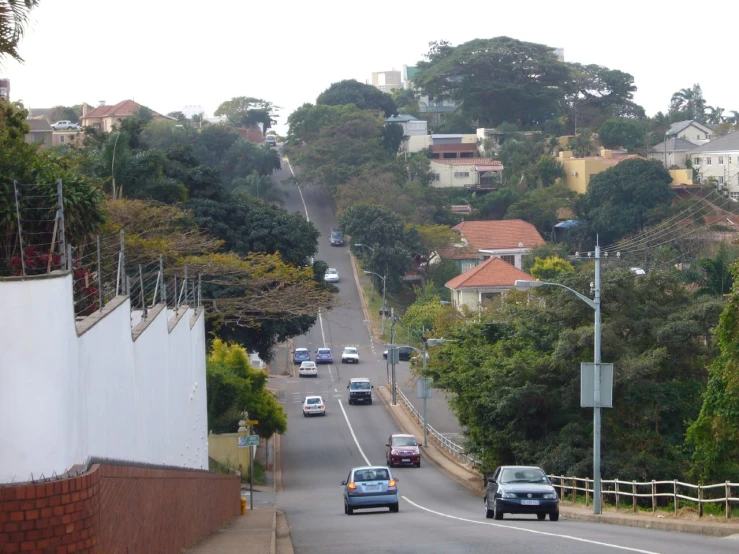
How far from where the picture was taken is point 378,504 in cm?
2750

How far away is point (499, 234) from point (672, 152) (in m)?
40.3

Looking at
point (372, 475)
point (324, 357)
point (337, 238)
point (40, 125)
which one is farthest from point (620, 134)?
point (372, 475)

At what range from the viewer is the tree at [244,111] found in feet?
540

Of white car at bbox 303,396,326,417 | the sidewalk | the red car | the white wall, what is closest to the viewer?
the white wall

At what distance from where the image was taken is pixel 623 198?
10306 cm

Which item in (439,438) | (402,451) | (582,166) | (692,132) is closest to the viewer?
(402,451)

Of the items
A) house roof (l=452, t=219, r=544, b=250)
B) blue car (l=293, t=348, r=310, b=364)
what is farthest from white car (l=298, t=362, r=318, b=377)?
house roof (l=452, t=219, r=544, b=250)

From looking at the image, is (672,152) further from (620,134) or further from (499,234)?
(499,234)

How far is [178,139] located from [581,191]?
4456 centimetres

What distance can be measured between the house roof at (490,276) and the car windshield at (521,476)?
54.0 metres

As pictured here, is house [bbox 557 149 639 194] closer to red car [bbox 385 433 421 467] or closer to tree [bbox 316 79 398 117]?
tree [bbox 316 79 398 117]

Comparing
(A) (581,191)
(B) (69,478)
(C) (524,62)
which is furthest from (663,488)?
(C) (524,62)

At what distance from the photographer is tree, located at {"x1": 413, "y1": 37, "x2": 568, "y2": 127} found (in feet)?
440

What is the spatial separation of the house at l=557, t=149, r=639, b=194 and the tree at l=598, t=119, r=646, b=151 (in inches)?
491
